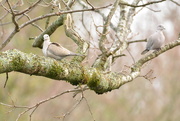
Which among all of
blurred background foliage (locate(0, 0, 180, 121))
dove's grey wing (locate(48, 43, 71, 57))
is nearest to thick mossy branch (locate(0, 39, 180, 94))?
dove's grey wing (locate(48, 43, 71, 57))

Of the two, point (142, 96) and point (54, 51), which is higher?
point (142, 96)

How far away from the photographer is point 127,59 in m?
17.5

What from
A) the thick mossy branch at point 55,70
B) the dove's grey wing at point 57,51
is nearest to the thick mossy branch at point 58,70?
the thick mossy branch at point 55,70

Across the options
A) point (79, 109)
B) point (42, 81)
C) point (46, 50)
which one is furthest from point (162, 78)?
point (46, 50)

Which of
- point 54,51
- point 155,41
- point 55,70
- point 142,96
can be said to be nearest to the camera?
point 55,70

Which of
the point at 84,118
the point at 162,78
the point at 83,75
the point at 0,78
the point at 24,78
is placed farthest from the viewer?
the point at 162,78

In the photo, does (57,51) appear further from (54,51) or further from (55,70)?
(55,70)

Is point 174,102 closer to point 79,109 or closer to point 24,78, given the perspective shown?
point 79,109

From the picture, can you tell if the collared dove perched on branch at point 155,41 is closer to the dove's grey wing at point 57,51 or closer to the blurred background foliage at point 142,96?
the dove's grey wing at point 57,51

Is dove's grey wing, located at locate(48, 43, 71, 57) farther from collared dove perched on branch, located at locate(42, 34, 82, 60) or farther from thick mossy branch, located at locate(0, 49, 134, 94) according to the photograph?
thick mossy branch, located at locate(0, 49, 134, 94)

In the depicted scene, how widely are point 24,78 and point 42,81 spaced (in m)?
1.48

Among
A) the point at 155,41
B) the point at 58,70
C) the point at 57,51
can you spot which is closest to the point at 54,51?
the point at 57,51

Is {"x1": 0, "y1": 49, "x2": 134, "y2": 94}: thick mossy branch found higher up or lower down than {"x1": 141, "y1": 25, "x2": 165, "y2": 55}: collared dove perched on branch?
lower down

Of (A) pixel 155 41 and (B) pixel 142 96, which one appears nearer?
(A) pixel 155 41
